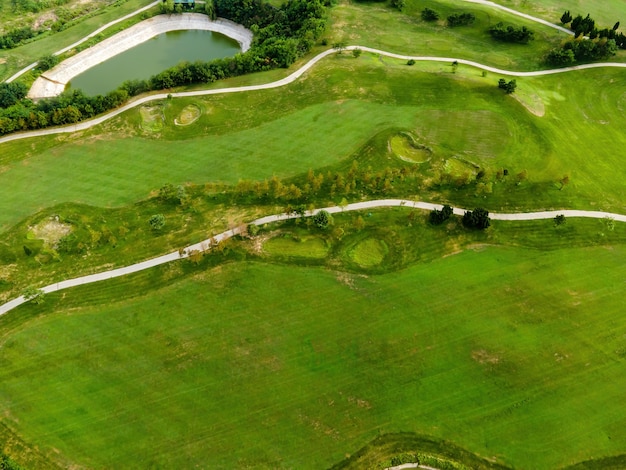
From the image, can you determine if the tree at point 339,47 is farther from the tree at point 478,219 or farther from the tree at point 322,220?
the tree at point 478,219

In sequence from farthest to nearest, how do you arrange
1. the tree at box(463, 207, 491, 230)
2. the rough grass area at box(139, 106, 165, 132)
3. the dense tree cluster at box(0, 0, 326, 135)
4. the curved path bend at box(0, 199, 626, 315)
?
the rough grass area at box(139, 106, 165, 132) < the dense tree cluster at box(0, 0, 326, 135) < the tree at box(463, 207, 491, 230) < the curved path bend at box(0, 199, 626, 315)

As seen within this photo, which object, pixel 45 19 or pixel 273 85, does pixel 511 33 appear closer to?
pixel 273 85

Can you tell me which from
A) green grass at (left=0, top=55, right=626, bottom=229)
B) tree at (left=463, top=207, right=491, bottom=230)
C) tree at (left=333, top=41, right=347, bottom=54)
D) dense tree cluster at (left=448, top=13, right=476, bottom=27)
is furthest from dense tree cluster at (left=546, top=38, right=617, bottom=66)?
tree at (left=463, top=207, right=491, bottom=230)

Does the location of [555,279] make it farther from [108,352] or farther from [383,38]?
[383,38]

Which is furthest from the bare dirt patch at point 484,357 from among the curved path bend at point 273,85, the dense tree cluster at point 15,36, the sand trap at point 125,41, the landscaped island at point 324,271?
the dense tree cluster at point 15,36

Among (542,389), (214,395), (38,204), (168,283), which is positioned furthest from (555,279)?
(38,204)

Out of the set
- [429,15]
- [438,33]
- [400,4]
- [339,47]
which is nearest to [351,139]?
[339,47]

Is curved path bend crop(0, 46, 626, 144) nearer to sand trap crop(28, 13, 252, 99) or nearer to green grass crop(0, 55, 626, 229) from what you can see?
green grass crop(0, 55, 626, 229)
